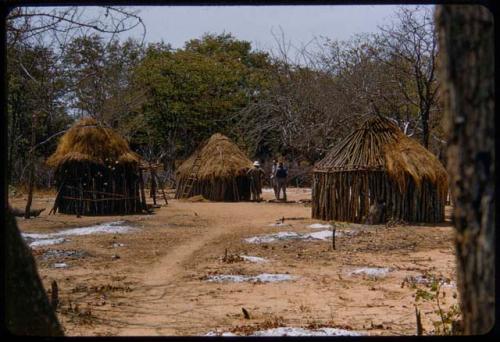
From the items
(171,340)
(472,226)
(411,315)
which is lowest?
(411,315)

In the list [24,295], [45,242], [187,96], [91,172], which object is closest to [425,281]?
[24,295]

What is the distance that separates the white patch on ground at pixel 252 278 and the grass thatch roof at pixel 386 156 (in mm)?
6729

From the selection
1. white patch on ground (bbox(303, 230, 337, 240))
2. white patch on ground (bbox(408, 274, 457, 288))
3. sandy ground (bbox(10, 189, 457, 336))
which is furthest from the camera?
white patch on ground (bbox(303, 230, 337, 240))

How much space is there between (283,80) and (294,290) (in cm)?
2136

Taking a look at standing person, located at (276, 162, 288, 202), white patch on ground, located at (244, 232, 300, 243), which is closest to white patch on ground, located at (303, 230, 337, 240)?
white patch on ground, located at (244, 232, 300, 243)

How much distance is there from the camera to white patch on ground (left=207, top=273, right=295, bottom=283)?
8570 mm

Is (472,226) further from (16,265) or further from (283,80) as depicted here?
(283,80)

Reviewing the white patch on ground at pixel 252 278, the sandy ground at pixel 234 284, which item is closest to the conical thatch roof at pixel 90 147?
the sandy ground at pixel 234 284

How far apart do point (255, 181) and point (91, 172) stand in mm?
7978

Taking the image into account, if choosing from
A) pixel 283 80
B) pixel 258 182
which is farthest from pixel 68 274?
pixel 283 80

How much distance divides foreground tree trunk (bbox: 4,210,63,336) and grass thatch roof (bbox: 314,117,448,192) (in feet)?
40.6

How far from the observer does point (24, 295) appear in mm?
3037

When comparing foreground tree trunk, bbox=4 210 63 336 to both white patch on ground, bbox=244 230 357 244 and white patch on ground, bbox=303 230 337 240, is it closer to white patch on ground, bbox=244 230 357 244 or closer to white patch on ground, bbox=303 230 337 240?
white patch on ground, bbox=244 230 357 244

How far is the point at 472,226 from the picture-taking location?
2.21 m
